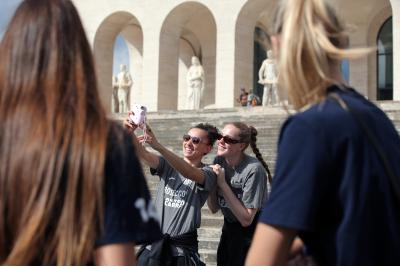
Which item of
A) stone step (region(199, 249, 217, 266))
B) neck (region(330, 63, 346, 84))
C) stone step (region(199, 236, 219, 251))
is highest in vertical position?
neck (region(330, 63, 346, 84))

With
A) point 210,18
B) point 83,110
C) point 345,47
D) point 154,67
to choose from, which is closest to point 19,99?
point 83,110

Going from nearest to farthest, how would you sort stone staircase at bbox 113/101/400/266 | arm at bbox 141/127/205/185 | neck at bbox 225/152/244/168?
arm at bbox 141/127/205/185, neck at bbox 225/152/244/168, stone staircase at bbox 113/101/400/266

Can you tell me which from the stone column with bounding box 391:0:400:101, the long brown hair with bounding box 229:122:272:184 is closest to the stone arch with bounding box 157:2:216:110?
the stone column with bounding box 391:0:400:101

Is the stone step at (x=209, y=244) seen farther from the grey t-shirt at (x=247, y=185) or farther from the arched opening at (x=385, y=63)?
the arched opening at (x=385, y=63)

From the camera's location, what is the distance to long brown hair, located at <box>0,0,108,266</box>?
4.45ft

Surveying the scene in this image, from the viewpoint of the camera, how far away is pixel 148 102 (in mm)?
23250

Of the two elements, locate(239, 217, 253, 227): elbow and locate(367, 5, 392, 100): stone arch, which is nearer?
locate(239, 217, 253, 227): elbow

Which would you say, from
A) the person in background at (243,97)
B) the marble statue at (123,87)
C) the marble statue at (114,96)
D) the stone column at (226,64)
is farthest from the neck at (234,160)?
the marble statue at (114,96)

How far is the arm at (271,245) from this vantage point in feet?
4.85

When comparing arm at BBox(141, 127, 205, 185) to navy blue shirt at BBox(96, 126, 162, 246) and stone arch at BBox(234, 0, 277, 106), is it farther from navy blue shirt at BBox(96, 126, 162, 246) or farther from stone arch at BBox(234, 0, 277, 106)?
stone arch at BBox(234, 0, 277, 106)

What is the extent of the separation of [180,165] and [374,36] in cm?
2256

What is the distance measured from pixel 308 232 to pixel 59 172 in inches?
26.6

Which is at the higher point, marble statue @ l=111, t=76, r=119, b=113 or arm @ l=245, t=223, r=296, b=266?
marble statue @ l=111, t=76, r=119, b=113

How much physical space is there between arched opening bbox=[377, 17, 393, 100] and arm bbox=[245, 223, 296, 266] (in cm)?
2328
